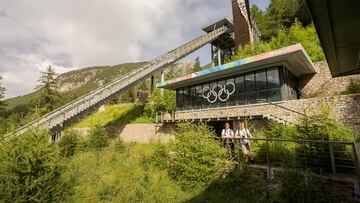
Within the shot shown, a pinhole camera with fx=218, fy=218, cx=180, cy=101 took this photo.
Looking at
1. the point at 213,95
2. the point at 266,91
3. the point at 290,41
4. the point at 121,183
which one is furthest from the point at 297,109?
the point at 290,41

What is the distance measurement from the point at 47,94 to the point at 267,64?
32815mm

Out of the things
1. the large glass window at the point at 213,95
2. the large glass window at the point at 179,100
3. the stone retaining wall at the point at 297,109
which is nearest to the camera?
the stone retaining wall at the point at 297,109

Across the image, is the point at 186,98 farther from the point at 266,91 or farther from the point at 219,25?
the point at 219,25

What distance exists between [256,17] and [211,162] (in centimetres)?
2965

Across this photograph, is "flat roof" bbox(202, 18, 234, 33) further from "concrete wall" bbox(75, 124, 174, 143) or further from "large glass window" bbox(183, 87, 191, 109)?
"concrete wall" bbox(75, 124, 174, 143)

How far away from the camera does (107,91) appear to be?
19812mm

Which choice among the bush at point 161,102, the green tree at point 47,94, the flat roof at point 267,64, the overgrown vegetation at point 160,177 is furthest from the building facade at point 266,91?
the green tree at point 47,94

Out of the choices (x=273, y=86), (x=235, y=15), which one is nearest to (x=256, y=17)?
(x=235, y=15)

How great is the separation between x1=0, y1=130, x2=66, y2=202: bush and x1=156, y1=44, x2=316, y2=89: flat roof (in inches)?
468

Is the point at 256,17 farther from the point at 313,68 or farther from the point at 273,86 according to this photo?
the point at 273,86

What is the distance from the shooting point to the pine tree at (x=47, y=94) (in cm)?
3384

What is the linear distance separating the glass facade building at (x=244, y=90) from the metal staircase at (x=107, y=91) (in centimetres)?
594

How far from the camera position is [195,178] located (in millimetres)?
8609

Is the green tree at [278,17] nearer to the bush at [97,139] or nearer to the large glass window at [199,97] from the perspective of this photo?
the large glass window at [199,97]
